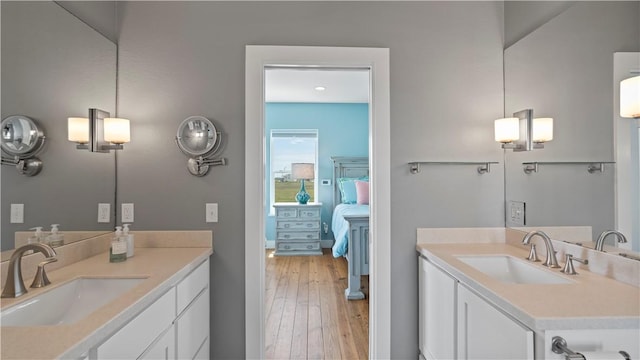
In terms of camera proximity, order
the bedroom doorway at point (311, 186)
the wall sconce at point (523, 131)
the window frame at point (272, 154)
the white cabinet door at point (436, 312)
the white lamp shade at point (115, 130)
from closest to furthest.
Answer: the white cabinet door at point (436, 312), the wall sconce at point (523, 131), the white lamp shade at point (115, 130), the bedroom doorway at point (311, 186), the window frame at point (272, 154)

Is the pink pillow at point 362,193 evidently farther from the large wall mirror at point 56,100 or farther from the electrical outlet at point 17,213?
the electrical outlet at point 17,213

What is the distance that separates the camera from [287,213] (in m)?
5.37

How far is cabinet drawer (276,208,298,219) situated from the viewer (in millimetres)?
5352

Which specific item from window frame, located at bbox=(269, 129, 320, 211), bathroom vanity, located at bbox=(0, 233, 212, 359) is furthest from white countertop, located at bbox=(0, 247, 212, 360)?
window frame, located at bbox=(269, 129, 320, 211)

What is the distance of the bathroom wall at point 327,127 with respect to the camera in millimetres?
5855

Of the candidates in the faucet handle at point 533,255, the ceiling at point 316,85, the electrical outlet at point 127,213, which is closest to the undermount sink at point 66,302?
the electrical outlet at point 127,213

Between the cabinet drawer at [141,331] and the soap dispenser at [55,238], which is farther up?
the soap dispenser at [55,238]

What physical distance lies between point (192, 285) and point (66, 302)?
0.54m

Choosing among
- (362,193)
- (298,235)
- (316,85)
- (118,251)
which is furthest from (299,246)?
(118,251)

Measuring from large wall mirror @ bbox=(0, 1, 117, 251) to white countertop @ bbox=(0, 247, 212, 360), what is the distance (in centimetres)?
28

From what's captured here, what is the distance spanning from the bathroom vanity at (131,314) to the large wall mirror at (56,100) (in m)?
0.30

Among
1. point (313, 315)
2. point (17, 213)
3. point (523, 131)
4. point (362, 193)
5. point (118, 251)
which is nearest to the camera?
point (17, 213)

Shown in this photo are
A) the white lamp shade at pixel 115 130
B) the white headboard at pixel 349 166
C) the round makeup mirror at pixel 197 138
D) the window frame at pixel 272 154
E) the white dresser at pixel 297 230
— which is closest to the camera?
the white lamp shade at pixel 115 130

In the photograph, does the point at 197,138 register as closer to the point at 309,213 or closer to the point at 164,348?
the point at 164,348
